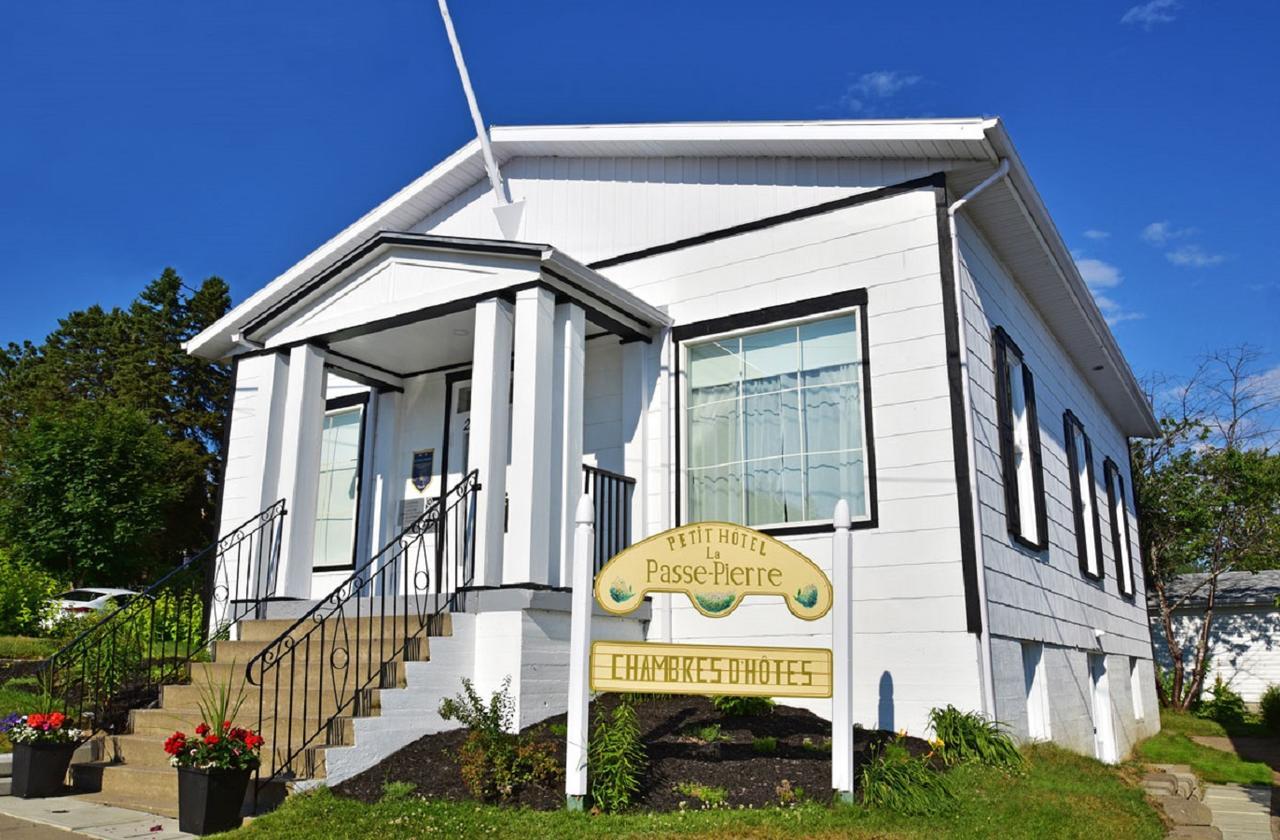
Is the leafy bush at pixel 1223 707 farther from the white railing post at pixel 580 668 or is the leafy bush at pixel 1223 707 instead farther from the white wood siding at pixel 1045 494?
the white railing post at pixel 580 668

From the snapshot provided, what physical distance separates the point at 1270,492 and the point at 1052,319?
39.7 feet

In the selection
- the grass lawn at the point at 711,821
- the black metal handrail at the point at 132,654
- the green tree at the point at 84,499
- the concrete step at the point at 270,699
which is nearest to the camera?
the grass lawn at the point at 711,821

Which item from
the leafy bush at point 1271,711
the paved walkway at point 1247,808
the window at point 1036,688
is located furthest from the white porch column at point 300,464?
the leafy bush at point 1271,711

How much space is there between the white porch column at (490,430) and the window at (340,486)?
3.93 meters

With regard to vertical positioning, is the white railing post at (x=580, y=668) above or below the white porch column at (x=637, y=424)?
below

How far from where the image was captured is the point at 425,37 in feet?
35.4

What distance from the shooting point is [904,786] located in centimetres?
593

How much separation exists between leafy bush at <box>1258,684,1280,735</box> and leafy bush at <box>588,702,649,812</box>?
55.4ft

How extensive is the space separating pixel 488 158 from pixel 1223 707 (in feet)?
62.2

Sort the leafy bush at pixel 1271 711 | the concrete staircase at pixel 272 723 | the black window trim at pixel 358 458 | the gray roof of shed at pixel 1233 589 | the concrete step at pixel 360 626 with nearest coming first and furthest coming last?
the concrete staircase at pixel 272 723 < the concrete step at pixel 360 626 < the black window trim at pixel 358 458 < the leafy bush at pixel 1271 711 < the gray roof of shed at pixel 1233 589

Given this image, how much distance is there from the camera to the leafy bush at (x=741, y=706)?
7340 millimetres

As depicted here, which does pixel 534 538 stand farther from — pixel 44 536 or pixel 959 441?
pixel 44 536

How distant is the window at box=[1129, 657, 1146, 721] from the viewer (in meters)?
14.9

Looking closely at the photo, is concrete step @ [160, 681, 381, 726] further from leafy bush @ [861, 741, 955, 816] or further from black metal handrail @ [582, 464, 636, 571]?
leafy bush @ [861, 741, 955, 816]
